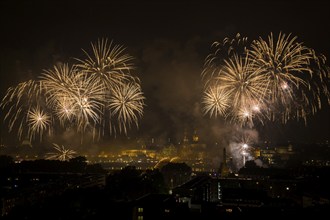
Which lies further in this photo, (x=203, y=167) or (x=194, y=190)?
(x=203, y=167)

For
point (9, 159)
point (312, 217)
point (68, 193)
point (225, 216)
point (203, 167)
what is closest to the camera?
point (312, 217)

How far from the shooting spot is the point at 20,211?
19.5 meters

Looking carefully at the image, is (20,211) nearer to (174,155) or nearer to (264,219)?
(264,219)

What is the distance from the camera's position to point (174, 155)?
84188mm

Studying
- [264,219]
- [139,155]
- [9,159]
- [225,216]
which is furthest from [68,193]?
[139,155]

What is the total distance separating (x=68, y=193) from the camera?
78.1 ft

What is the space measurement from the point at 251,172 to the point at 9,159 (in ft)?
108

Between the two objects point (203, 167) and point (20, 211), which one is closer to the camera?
point (20, 211)

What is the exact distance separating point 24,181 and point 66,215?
1503 centimetres

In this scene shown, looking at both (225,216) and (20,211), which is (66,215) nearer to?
(20,211)

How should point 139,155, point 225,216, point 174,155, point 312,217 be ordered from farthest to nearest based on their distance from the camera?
point 139,155
point 174,155
point 225,216
point 312,217

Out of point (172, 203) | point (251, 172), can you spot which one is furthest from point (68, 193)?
point (251, 172)

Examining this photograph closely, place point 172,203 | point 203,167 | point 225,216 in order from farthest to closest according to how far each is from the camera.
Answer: point 203,167, point 172,203, point 225,216

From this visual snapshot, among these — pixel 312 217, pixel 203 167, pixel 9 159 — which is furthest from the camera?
pixel 203 167
